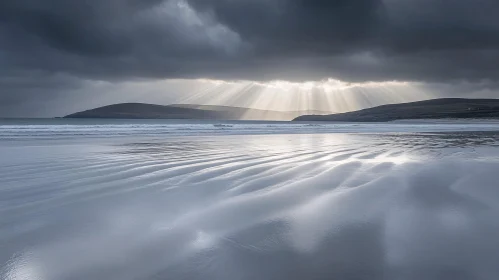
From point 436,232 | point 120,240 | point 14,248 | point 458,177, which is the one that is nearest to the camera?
point 14,248

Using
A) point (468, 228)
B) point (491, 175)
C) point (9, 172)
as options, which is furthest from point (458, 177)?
point (9, 172)

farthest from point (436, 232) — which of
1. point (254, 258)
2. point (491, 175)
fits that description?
point (491, 175)

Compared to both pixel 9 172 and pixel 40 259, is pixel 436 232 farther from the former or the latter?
pixel 9 172

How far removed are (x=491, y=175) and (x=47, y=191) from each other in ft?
31.6

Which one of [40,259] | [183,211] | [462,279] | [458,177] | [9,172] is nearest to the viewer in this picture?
[462,279]

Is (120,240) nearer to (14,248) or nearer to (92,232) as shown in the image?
(92,232)

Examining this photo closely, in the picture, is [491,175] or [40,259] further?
[491,175]

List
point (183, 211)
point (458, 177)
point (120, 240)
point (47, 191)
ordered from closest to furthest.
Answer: point (120, 240) → point (183, 211) → point (47, 191) → point (458, 177)

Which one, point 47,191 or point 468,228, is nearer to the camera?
point 468,228

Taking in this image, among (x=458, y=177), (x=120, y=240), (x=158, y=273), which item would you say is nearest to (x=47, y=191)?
(x=120, y=240)

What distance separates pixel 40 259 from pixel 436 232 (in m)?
4.23

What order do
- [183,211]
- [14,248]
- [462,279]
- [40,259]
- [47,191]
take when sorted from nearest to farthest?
1. [462,279]
2. [40,259]
3. [14,248]
4. [183,211]
5. [47,191]

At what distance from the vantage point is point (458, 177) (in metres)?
7.75

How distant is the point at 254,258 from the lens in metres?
3.24
